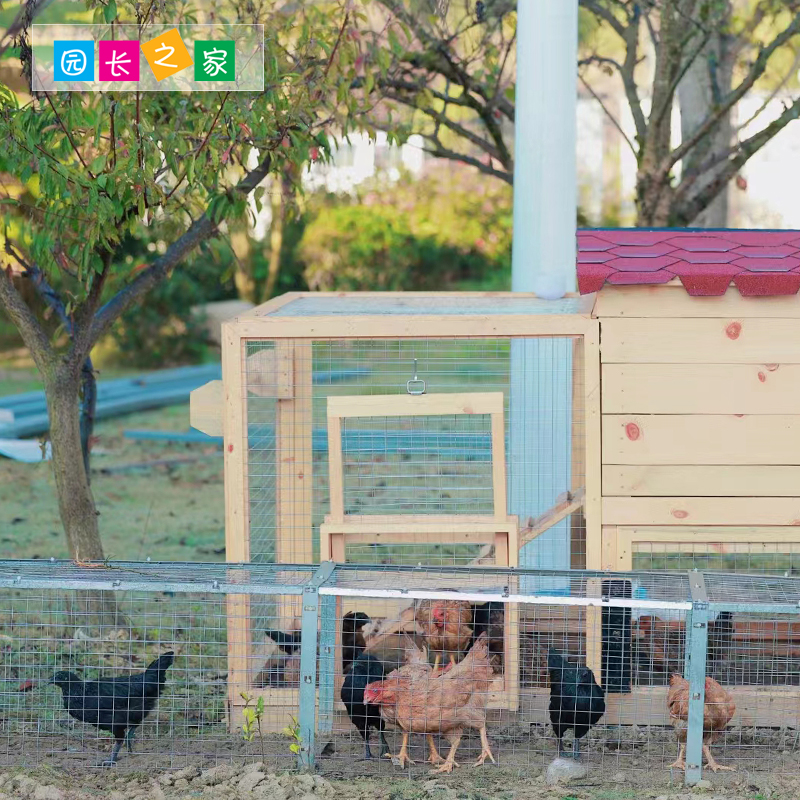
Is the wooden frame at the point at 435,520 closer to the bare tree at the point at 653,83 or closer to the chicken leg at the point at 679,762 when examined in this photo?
the chicken leg at the point at 679,762

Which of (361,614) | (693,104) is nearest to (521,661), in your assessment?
(361,614)

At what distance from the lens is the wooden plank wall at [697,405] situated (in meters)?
3.99

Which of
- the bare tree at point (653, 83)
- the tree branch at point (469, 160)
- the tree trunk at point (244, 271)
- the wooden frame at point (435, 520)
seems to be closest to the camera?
the wooden frame at point (435, 520)

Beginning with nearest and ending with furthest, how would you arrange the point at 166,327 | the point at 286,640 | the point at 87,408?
the point at 286,640 < the point at 87,408 < the point at 166,327

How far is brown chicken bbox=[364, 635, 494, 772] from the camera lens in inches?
145

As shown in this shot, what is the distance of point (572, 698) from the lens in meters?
3.70

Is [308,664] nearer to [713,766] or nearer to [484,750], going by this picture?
[484,750]

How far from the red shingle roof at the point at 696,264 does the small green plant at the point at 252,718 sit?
71.0 inches

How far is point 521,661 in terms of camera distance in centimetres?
439

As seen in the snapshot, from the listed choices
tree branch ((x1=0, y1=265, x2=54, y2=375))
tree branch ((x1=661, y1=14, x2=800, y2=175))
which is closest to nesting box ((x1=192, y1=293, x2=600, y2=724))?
tree branch ((x1=0, y1=265, x2=54, y2=375))

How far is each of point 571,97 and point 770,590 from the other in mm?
2452

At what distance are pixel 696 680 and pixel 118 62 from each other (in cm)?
322
